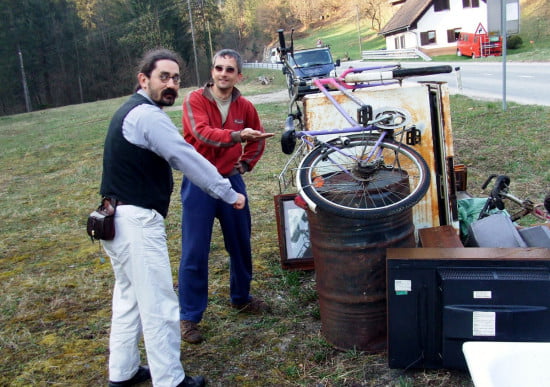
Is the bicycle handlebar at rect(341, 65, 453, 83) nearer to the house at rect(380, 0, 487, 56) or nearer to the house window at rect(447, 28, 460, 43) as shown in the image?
the house at rect(380, 0, 487, 56)

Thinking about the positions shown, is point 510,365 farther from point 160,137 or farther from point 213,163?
point 213,163

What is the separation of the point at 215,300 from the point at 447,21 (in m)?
49.7

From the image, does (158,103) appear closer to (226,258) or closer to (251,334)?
(251,334)

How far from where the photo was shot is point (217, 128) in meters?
3.64

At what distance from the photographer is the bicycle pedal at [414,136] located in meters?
4.06

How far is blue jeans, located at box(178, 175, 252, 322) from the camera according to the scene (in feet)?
11.9

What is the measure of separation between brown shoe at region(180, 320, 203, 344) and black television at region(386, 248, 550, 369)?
53.1 inches

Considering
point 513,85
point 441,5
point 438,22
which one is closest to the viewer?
point 513,85

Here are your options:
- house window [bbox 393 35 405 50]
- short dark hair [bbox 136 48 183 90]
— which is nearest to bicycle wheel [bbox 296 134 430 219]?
short dark hair [bbox 136 48 183 90]

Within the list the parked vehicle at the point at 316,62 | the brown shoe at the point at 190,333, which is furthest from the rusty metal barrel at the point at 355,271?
the parked vehicle at the point at 316,62

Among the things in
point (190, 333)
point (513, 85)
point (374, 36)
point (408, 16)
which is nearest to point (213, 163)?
point (190, 333)

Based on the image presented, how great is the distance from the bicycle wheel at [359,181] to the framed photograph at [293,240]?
3.63 feet

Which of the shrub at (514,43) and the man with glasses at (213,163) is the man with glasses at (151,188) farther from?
the shrub at (514,43)

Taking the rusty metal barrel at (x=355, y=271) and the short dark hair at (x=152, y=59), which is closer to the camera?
the short dark hair at (x=152, y=59)
